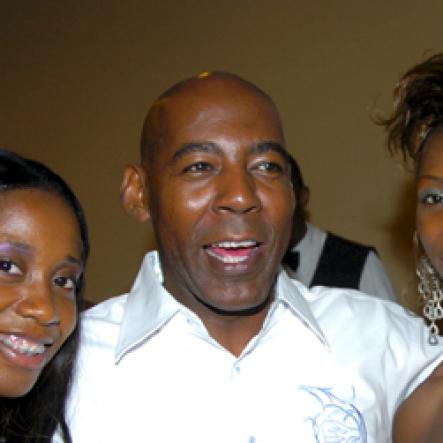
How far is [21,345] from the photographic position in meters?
1.42

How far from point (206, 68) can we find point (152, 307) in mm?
2305

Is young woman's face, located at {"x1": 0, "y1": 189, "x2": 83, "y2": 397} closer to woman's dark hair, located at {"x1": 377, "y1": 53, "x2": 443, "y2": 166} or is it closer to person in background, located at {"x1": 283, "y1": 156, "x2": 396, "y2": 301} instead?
woman's dark hair, located at {"x1": 377, "y1": 53, "x2": 443, "y2": 166}

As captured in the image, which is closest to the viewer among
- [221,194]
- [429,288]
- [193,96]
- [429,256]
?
[221,194]

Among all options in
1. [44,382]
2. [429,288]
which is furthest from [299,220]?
[44,382]

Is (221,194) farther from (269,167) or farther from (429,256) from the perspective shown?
(429,256)

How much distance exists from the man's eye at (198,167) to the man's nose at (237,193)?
0.13ft

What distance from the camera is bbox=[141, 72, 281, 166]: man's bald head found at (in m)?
1.79

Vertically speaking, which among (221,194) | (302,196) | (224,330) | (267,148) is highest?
(267,148)

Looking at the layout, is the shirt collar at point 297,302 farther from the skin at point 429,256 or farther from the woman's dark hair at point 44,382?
the woman's dark hair at point 44,382

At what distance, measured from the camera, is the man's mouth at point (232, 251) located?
66.1 inches

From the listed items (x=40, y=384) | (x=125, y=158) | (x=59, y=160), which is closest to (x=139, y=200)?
(x=40, y=384)

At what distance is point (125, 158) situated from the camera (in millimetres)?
4090

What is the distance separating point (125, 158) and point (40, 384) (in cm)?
250

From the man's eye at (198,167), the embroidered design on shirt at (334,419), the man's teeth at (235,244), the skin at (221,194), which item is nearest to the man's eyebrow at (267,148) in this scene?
the skin at (221,194)
